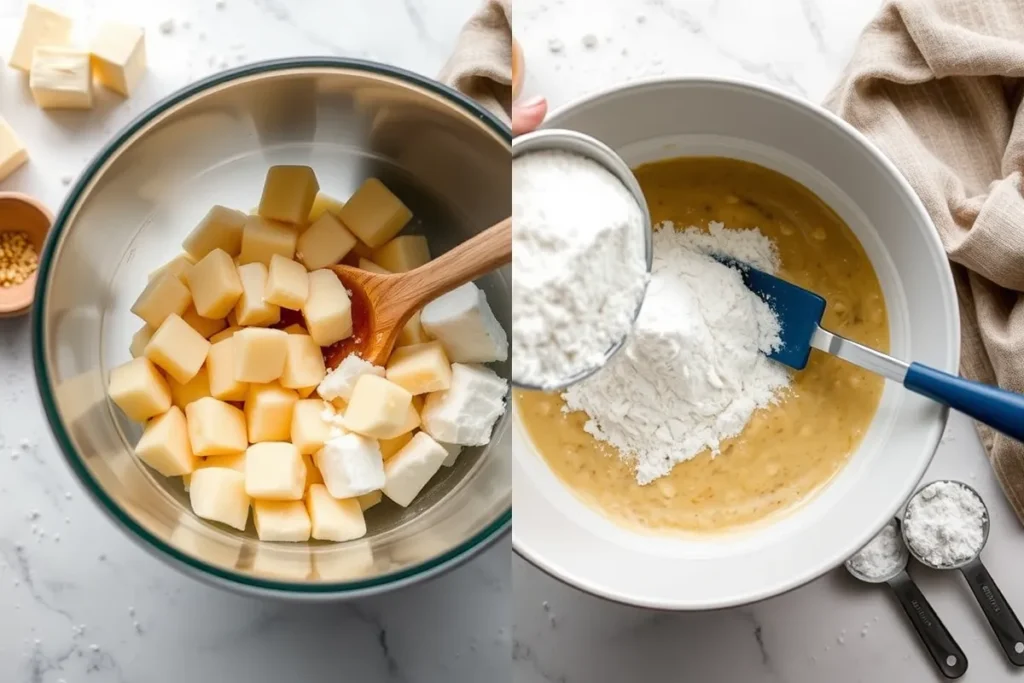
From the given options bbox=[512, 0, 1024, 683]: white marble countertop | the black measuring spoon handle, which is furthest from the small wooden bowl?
the black measuring spoon handle

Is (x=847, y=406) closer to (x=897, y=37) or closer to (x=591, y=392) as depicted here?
(x=591, y=392)

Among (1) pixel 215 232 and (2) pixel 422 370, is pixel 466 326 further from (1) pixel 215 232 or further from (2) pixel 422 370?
(1) pixel 215 232

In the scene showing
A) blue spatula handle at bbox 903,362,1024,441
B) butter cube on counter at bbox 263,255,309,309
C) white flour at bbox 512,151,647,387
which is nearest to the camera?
white flour at bbox 512,151,647,387

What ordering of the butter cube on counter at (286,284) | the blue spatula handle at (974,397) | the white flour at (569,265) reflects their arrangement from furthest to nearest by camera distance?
the butter cube on counter at (286,284) → the blue spatula handle at (974,397) → the white flour at (569,265)

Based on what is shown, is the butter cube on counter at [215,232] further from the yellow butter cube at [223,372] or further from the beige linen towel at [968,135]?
the beige linen towel at [968,135]

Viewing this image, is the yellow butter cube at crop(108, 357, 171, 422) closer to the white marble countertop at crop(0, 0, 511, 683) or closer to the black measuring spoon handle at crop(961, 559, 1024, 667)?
the white marble countertop at crop(0, 0, 511, 683)

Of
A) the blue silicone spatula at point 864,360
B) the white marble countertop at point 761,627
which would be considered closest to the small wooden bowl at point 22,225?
the white marble countertop at point 761,627

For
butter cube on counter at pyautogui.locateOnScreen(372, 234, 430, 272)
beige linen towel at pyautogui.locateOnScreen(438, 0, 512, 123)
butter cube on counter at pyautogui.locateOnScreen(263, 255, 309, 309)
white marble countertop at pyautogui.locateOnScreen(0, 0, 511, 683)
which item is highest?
beige linen towel at pyautogui.locateOnScreen(438, 0, 512, 123)
